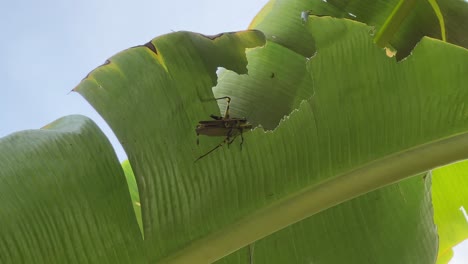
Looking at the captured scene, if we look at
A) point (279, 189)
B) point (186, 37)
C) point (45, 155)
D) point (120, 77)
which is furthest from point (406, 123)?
point (45, 155)

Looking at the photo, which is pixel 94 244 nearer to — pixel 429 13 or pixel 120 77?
pixel 120 77

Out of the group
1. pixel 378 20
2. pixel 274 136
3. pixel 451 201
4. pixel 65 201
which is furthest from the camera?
pixel 451 201

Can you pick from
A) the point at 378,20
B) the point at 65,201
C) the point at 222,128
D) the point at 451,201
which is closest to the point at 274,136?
the point at 222,128

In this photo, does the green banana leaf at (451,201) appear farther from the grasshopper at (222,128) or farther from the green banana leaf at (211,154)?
the grasshopper at (222,128)

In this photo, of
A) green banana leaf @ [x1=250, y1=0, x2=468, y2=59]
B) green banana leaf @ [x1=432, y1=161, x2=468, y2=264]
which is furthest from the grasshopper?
green banana leaf @ [x1=432, y1=161, x2=468, y2=264]

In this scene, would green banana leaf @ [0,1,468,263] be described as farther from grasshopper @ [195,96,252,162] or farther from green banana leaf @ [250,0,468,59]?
green banana leaf @ [250,0,468,59]

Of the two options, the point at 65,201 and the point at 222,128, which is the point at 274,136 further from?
the point at 65,201
